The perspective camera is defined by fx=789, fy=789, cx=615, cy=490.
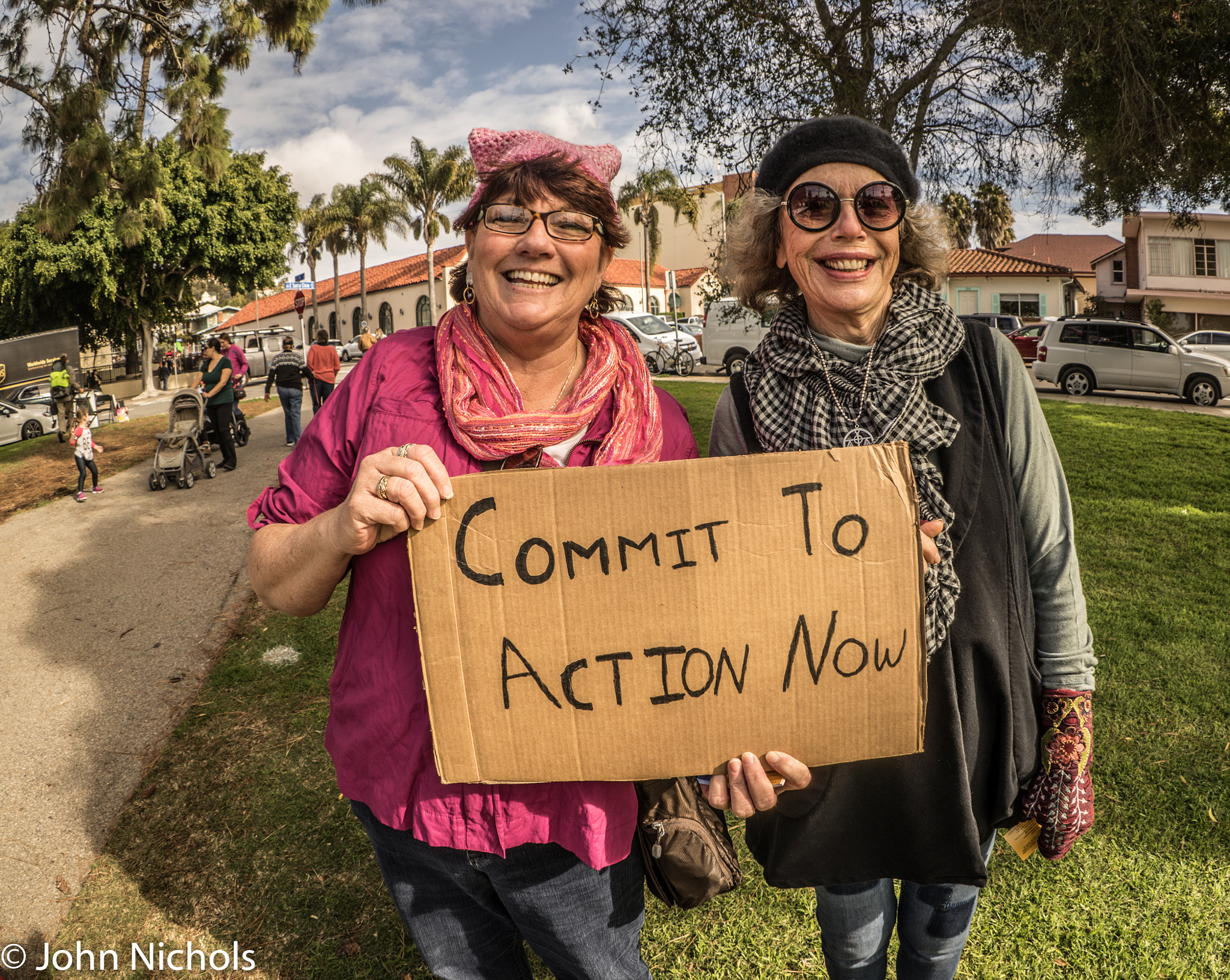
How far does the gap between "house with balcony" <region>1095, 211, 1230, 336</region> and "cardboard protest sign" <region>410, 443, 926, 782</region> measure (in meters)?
40.2

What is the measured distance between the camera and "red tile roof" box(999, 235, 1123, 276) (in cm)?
5700

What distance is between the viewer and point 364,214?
147ft

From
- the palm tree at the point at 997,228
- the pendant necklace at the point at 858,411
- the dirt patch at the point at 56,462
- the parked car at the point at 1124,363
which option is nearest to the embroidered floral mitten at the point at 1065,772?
the pendant necklace at the point at 858,411

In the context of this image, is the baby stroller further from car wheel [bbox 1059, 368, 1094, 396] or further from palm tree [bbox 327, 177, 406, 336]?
palm tree [bbox 327, 177, 406, 336]

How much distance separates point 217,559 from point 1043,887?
625cm

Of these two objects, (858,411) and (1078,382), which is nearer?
(858,411)

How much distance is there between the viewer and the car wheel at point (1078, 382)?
55.8ft

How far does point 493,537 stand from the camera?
1.24m

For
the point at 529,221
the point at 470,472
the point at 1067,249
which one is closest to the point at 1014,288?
the point at 1067,249

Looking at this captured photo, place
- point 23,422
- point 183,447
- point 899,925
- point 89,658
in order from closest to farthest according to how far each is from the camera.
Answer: point 899,925 → point 89,658 → point 183,447 → point 23,422

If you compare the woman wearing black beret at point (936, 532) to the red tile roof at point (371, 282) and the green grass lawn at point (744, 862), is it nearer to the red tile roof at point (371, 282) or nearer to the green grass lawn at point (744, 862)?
the green grass lawn at point (744, 862)

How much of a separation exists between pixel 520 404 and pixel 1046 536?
3.39 ft

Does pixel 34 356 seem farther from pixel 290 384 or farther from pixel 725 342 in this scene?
pixel 725 342

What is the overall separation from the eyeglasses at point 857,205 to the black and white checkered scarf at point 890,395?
0.50ft
